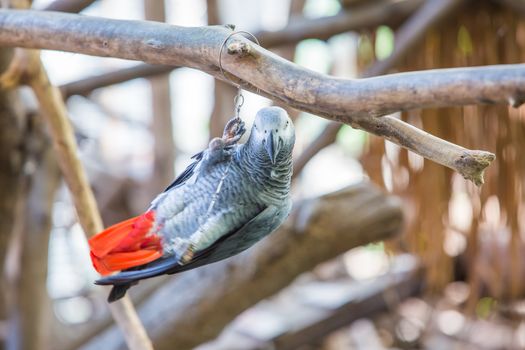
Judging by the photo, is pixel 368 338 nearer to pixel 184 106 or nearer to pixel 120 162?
pixel 120 162

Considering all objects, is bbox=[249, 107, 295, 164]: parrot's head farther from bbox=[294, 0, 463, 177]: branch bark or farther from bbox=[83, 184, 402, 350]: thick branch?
bbox=[294, 0, 463, 177]: branch bark

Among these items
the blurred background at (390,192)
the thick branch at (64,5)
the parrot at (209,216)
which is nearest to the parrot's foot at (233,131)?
the parrot at (209,216)

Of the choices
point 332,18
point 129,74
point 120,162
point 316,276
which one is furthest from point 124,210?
point 332,18

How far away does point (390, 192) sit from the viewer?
2018mm

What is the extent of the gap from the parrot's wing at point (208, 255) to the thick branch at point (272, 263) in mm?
873

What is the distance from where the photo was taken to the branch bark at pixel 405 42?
1.78 meters

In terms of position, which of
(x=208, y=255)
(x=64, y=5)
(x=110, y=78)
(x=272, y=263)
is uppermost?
(x=64, y=5)

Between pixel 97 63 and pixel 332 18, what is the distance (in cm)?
231

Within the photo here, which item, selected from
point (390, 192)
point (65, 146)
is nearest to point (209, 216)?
point (65, 146)

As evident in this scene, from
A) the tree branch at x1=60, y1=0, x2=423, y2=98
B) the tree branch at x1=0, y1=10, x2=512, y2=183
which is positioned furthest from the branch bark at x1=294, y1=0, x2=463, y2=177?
the tree branch at x1=0, y1=10, x2=512, y2=183

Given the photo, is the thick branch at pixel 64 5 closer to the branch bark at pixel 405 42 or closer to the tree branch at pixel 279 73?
the tree branch at pixel 279 73

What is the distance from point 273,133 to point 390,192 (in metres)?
1.40

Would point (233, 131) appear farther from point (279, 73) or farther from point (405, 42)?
point (405, 42)

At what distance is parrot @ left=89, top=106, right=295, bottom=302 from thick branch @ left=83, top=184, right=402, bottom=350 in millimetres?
871
